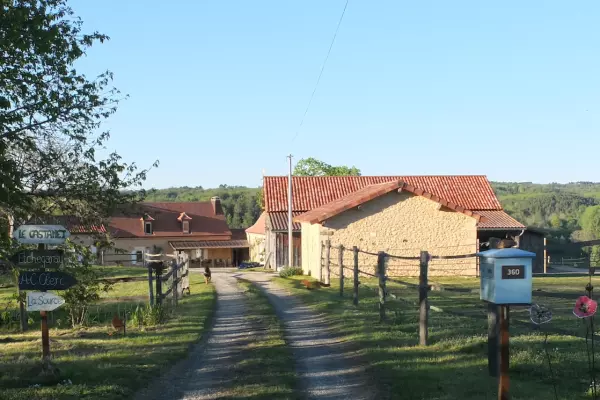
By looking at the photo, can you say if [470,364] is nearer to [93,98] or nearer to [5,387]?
[5,387]

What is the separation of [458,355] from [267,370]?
279 cm

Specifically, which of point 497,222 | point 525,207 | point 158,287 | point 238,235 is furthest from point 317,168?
point 525,207

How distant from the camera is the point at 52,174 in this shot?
39.4ft

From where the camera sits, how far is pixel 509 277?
655cm

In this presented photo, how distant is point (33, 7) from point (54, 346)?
5848 millimetres

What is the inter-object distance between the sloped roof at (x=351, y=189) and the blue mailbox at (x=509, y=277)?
3270 cm

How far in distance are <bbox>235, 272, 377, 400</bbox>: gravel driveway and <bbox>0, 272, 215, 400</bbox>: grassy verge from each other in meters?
1.95

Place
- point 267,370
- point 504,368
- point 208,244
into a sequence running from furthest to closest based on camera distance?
1. point 208,244
2. point 267,370
3. point 504,368

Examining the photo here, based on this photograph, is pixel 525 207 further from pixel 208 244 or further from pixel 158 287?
pixel 158 287

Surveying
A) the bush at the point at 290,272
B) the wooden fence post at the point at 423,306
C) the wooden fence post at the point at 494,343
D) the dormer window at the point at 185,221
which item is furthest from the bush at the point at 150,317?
the dormer window at the point at 185,221

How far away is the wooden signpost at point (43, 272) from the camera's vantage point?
909 centimetres

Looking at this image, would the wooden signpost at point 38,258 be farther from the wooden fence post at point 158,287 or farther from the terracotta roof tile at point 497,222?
the terracotta roof tile at point 497,222

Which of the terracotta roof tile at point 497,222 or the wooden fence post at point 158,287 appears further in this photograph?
the terracotta roof tile at point 497,222

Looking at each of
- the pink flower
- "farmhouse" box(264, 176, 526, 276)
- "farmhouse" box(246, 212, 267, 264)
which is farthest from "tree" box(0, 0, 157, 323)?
"farmhouse" box(246, 212, 267, 264)
